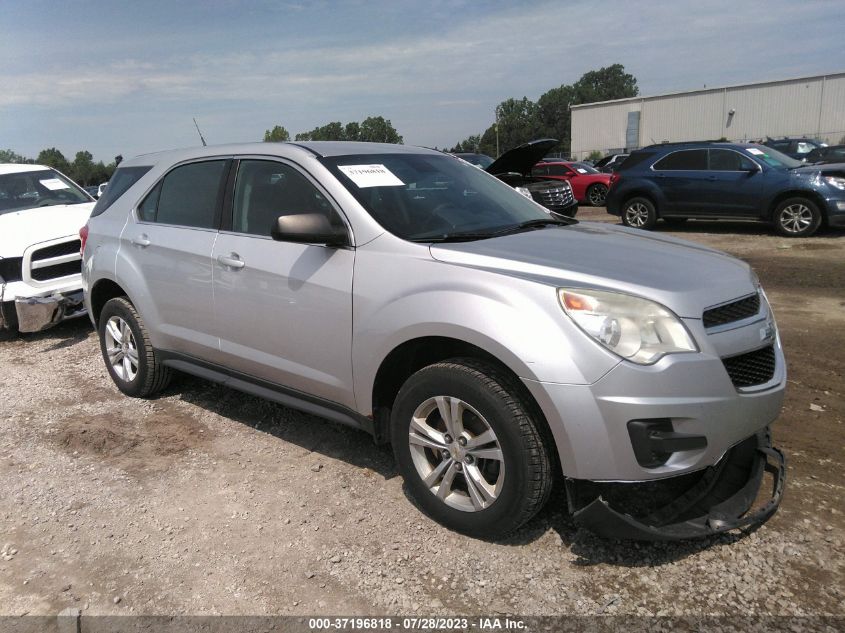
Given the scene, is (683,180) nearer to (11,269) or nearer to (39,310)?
(39,310)

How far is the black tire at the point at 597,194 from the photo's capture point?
18438mm

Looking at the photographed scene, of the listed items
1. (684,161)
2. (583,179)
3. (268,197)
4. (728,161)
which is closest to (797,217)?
(728,161)

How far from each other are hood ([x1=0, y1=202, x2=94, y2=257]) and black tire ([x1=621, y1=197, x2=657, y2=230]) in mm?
9531

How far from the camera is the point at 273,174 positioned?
12.3ft

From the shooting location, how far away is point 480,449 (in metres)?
2.79

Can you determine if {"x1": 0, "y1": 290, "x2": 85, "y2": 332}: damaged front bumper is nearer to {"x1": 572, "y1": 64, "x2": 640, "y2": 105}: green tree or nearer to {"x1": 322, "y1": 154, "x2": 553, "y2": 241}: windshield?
{"x1": 322, "y1": 154, "x2": 553, "y2": 241}: windshield

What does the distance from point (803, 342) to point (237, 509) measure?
4652 mm

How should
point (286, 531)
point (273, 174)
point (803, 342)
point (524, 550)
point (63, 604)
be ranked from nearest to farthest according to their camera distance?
point (63, 604)
point (524, 550)
point (286, 531)
point (273, 174)
point (803, 342)

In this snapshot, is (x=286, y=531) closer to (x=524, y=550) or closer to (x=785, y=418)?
(x=524, y=550)

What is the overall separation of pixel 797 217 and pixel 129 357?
35.0ft

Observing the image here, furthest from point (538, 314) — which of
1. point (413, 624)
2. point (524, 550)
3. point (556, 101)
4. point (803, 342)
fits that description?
point (556, 101)

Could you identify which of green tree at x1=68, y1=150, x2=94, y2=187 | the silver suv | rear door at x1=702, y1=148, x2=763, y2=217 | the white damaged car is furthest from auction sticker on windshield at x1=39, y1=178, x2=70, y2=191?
green tree at x1=68, y1=150, x2=94, y2=187

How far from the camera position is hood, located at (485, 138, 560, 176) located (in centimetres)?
684

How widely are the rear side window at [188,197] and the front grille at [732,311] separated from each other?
9.14 feet
